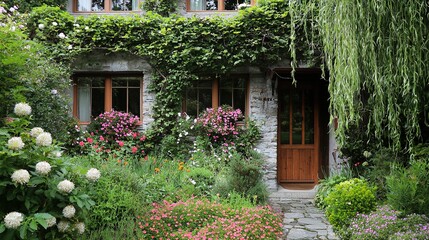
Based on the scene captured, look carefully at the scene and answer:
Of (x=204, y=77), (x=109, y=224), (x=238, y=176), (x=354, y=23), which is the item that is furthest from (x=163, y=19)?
(x=354, y=23)

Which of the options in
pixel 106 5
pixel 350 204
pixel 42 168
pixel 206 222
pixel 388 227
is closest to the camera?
pixel 42 168

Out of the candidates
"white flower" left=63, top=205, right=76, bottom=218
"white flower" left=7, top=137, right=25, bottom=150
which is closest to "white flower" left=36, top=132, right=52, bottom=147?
"white flower" left=7, top=137, right=25, bottom=150

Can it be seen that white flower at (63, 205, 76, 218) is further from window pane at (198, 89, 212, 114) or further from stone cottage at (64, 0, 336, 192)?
window pane at (198, 89, 212, 114)

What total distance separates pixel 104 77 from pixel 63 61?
100 centimetres

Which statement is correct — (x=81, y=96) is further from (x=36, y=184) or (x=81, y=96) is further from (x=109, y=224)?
(x=36, y=184)

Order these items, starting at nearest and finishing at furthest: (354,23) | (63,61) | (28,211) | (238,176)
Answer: (28,211)
(354,23)
(238,176)
(63,61)

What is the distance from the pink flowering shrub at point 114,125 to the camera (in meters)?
8.84

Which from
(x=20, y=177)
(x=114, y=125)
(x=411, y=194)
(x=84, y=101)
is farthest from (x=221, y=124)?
(x=20, y=177)

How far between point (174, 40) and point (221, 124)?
6.79 feet

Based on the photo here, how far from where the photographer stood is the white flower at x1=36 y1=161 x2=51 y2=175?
134 inches

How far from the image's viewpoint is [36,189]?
11.8 feet

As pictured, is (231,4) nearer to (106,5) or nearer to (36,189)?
(106,5)

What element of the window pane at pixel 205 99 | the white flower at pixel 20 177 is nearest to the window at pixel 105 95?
the window pane at pixel 205 99

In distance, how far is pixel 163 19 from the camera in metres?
8.88
